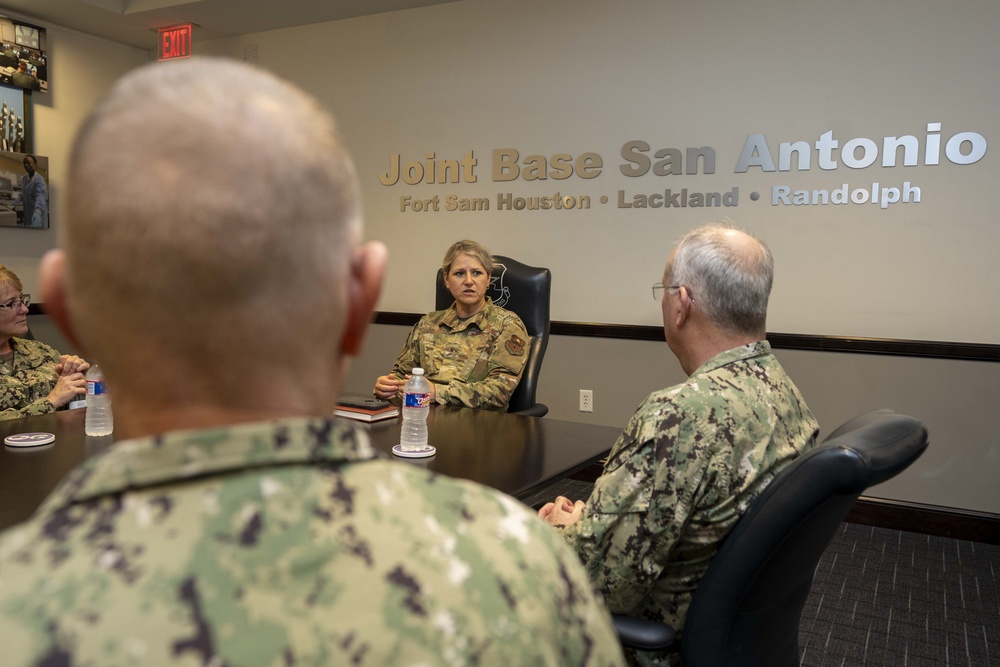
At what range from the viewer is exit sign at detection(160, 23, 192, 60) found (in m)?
5.42

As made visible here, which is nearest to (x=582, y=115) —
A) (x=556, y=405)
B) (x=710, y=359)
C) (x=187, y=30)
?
(x=556, y=405)

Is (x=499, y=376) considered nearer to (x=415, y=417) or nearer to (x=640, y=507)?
(x=415, y=417)

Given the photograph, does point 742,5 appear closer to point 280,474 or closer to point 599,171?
point 599,171

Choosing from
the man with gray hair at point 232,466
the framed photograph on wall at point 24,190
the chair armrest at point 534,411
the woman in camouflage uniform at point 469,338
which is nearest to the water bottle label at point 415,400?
the woman in camouflage uniform at point 469,338

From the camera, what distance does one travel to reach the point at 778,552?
1.35 meters

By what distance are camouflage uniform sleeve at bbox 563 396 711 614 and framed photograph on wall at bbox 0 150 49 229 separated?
5139 mm

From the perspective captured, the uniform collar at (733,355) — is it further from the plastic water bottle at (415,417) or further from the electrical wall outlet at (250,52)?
the electrical wall outlet at (250,52)

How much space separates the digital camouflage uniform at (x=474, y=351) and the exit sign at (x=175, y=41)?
3085 mm

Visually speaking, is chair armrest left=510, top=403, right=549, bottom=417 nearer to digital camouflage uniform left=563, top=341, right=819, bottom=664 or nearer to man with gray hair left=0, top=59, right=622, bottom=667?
digital camouflage uniform left=563, top=341, right=819, bottom=664

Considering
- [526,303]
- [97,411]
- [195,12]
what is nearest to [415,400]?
[97,411]

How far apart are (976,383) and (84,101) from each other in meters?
5.86

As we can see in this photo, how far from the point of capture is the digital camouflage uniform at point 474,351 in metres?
3.35

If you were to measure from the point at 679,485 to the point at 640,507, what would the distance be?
3.3 inches

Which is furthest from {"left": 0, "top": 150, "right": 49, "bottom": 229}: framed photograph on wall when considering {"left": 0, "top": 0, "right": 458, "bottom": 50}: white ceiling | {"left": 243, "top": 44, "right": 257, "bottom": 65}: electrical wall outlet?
{"left": 243, "top": 44, "right": 257, "bottom": 65}: electrical wall outlet
